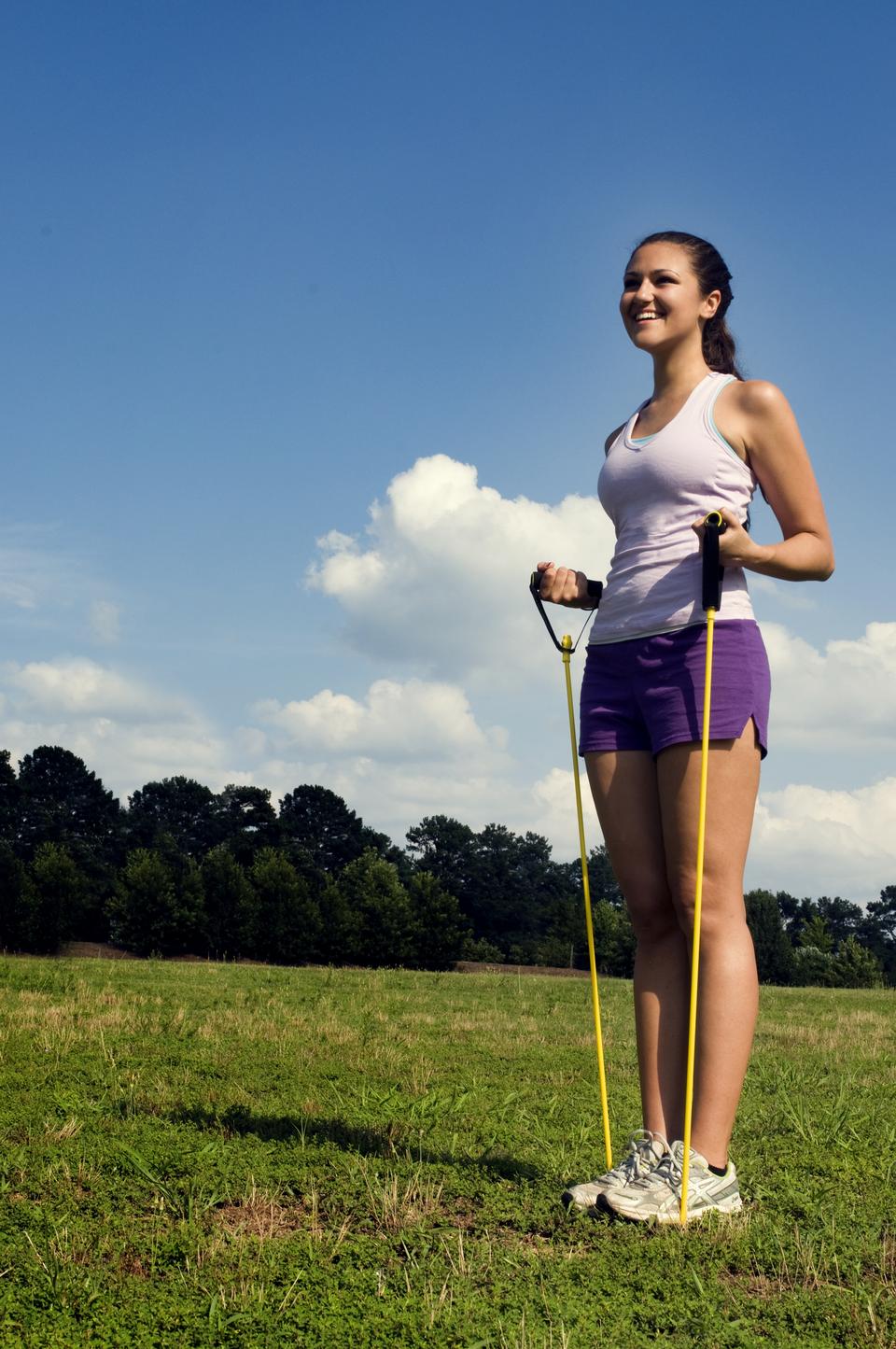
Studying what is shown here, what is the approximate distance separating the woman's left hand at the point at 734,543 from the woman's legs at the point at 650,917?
0.65 metres

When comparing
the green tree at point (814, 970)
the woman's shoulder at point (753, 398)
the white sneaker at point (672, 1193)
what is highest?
the woman's shoulder at point (753, 398)

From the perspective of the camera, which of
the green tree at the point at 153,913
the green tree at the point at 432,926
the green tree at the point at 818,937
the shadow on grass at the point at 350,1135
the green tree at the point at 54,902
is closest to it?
the shadow on grass at the point at 350,1135

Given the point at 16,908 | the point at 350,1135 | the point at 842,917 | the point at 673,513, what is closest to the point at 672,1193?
the point at 350,1135

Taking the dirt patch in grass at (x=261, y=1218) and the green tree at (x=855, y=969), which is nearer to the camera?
the dirt patch in grass at (x=261, y=1218)

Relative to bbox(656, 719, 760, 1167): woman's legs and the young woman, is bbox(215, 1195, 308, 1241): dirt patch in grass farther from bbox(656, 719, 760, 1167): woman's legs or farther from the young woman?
bbox(656, 719, 760, 1167): woman's legs

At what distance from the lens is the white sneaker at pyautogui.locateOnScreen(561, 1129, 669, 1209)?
316cm

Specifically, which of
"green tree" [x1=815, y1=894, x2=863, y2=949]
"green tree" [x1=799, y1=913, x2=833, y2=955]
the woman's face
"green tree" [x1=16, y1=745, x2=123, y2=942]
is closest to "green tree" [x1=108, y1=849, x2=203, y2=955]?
"green tree" [x1=16, y1=745, x2=123, y2=942]

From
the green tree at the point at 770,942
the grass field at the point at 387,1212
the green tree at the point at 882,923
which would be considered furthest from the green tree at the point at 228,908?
the green tree at the point at 882,923

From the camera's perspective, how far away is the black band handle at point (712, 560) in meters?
3.19

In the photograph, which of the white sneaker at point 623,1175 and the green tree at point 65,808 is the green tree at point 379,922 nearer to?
the green tree at point 65,808

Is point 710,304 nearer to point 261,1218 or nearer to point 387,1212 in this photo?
point 387,1212

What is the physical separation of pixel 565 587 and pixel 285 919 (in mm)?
55004

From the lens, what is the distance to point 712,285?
12.0ft

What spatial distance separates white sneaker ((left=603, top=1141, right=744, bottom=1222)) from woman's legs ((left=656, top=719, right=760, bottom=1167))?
6cm
